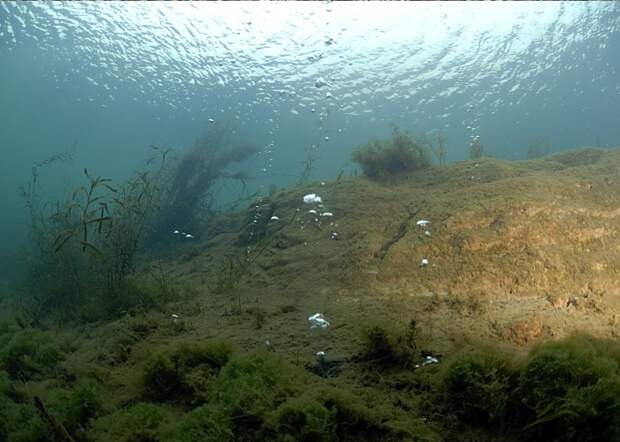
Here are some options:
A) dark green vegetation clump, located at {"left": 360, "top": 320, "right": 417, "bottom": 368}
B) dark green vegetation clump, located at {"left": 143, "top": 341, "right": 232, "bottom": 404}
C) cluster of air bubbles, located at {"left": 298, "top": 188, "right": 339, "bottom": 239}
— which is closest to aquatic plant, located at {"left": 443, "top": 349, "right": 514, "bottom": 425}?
dark green vegetation clump, located at {"left": 360, "top": 320, "right": 417, "bottom": 368}

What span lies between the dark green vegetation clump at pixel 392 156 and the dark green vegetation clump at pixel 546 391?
23.3 feet

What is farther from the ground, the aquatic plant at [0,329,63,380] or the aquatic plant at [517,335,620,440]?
the aquatic plant at [517,335,620,440]

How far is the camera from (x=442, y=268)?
552 centimetres

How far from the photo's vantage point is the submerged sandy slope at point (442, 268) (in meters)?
4.23

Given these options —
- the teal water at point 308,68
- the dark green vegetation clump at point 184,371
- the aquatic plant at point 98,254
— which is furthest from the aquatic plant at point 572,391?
the teal water at point 308,68

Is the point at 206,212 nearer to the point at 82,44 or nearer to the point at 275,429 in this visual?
the point at 275,429

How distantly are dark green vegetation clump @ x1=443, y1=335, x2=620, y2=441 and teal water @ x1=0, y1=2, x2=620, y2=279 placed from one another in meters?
8.04

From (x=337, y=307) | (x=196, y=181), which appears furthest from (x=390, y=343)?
(x=196, y=181)

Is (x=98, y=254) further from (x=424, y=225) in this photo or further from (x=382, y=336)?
(x=424, y=225)

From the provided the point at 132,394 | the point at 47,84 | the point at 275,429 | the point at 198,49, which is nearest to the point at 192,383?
the point at 132,394

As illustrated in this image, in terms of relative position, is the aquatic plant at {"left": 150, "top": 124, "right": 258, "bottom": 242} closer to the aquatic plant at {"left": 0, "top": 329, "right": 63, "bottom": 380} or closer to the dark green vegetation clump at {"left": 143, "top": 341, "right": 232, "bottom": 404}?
the aquatic plant at {"left": 0, "top": 329, "right": 63, "bottom": 380}

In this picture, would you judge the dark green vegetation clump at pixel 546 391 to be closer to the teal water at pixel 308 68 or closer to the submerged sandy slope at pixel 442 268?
the submerged sandy slope at pixel 442 268

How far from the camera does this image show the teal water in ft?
75.1

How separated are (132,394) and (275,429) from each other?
1898mm
